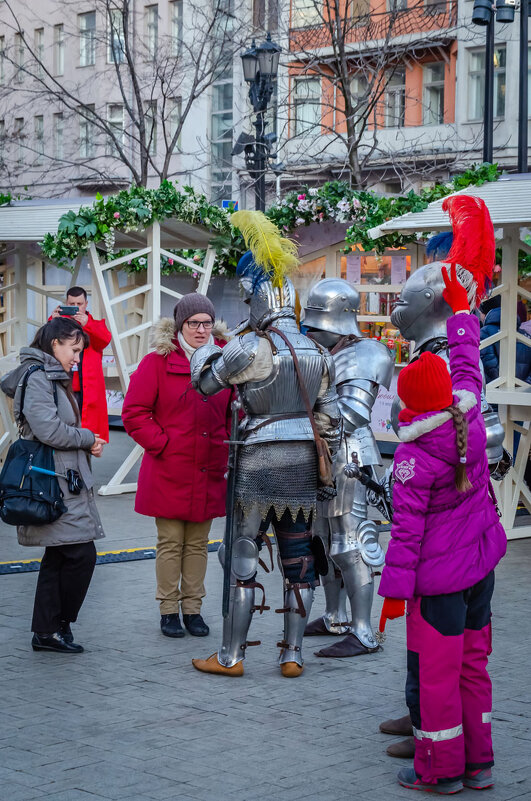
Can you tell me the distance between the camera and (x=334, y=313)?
21.1 ft

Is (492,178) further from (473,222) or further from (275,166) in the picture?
(275,166)

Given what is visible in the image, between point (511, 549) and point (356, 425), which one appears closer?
point (356, 425)

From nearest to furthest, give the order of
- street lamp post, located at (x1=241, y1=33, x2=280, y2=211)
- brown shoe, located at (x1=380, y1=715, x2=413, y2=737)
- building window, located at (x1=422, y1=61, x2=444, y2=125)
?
1. brown shoe, located at (x1=380, y1=715, x2=413, y2=737)
2. street lamp post, located at (x1=241, y1=33, x2=280, y2=211)
3. building window, located at (x1=422, y1=61, x2=444, y2=125)

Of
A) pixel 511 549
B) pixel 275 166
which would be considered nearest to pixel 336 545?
pixel 511 549

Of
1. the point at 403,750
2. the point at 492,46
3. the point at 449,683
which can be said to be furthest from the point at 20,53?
the point at 449,683

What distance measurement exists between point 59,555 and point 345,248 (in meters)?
6.19

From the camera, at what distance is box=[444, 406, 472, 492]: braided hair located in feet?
13.9

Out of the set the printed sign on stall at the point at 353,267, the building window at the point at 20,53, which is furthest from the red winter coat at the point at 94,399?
the building window at the point at 20,53

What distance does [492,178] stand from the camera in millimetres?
9258

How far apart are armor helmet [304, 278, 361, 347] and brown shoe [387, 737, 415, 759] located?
2425 mm

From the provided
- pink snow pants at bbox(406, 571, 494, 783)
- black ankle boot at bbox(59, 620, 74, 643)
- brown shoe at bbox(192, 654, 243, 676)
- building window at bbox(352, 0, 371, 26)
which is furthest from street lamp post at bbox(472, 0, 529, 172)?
pink snow pants at bbox(406, 571, 494, 783)

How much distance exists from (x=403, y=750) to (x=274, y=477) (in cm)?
143

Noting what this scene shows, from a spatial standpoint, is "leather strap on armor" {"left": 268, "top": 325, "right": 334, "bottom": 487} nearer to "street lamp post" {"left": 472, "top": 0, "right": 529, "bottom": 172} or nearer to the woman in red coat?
the woman in red coat

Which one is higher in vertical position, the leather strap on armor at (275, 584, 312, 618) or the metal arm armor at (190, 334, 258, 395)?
the metal arm armor at (190, 334, 258, 395)
